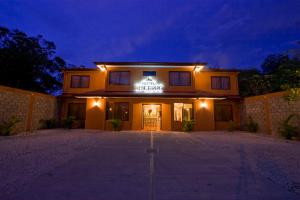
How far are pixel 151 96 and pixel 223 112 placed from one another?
7.63m

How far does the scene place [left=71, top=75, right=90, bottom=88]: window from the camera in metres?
17.1

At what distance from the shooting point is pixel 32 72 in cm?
2259

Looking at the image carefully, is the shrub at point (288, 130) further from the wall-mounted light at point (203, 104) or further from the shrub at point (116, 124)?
the shrub at point (116, 124)

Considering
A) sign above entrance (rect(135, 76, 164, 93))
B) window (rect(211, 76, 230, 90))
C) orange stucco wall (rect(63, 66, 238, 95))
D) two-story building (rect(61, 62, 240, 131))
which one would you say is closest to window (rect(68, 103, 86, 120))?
two-story building (rect(61, 62, 240, 131))

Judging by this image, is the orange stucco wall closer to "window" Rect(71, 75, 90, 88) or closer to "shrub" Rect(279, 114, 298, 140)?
"window" Rect(71, 75, 90, 88)

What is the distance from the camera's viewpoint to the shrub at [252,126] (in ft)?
44.1

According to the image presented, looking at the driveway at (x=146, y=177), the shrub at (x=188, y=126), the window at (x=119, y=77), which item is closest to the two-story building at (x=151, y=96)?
the window at (x=119, y=77)

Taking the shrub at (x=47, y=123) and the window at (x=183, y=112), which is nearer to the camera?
the shrub at (x=47, y=123)

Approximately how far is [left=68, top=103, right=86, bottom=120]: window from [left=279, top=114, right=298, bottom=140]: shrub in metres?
16.6

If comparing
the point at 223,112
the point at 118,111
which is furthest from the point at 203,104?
the point at 118,111

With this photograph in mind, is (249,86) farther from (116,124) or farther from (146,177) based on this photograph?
(146,177)

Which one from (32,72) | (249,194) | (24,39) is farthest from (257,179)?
(24,39)

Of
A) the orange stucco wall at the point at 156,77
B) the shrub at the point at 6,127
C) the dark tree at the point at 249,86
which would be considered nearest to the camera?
the shrub at the point at 6,127

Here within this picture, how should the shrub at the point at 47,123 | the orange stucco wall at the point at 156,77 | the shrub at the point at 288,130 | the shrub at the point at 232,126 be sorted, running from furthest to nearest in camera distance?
the orange stucco wall at the point at 156,77 < the shrub at the point at 232,126 < the shrub at the point at 47,123 < the shrub at the point at 288,130
